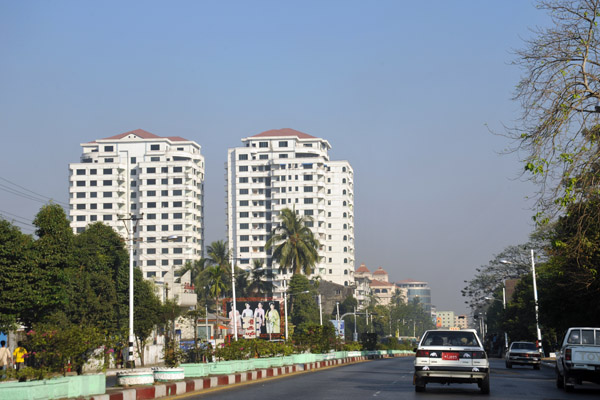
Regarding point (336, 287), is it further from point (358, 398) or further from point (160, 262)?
point (358, 398)

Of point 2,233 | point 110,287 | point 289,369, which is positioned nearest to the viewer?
point 289,369

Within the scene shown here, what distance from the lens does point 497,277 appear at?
112 metres

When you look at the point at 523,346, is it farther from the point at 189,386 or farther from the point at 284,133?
the point at 284,133

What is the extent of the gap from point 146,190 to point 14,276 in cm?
12202

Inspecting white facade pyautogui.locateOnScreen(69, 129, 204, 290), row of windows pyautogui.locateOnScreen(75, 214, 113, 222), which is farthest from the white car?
row of windows pyautogui.locateOnScreen(75, 214, 113, 222)

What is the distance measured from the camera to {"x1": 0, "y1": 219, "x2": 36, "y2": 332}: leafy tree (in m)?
40.2

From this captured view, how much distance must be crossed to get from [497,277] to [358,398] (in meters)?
99.2

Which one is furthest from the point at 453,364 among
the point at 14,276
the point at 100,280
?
the point at 100,280

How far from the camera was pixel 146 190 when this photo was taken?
529 feet

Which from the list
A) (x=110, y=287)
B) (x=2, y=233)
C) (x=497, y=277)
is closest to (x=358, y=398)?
(x=2, y=233)

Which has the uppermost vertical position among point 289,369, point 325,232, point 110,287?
point 325,232

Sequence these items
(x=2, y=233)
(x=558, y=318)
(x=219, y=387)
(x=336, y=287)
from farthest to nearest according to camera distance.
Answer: (x=336, y=287) → (x=2, y=233) → (x=558, y=318) → (x=219, y=387)

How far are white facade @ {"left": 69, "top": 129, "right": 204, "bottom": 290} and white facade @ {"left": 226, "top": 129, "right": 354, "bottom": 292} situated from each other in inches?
370

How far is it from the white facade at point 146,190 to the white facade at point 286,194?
9397 millimetres
